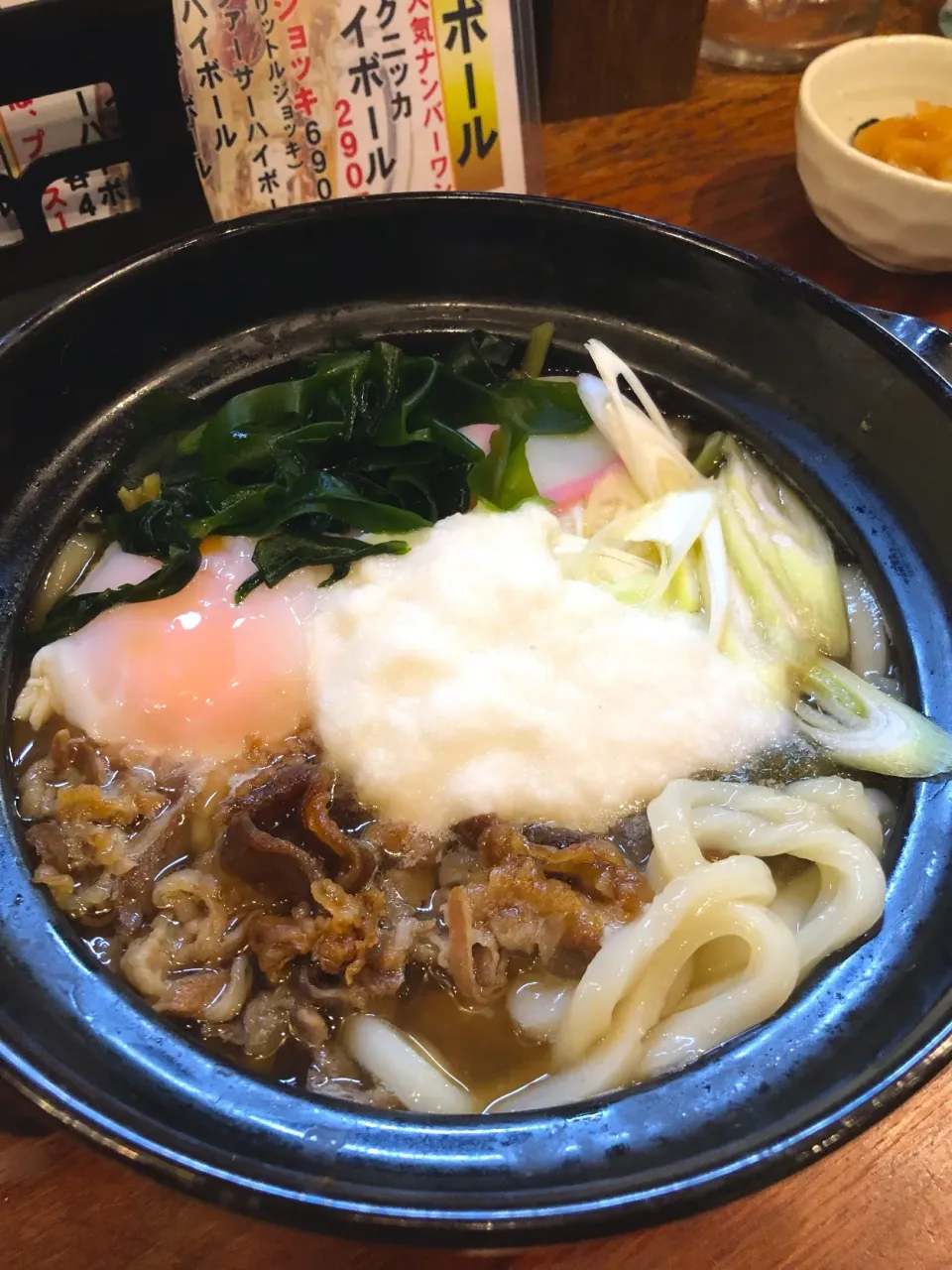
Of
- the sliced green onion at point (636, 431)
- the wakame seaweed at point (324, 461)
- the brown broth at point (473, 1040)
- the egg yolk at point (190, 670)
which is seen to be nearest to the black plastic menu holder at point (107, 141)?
the wakame seaweed at point (324, 461)

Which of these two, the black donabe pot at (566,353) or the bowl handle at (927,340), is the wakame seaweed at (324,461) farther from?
the bowl handle at (927,340)

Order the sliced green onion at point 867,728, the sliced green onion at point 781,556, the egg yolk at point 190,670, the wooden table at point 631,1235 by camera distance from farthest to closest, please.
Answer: the sliced green onion at point 781,556 → the egg yolk at point 190,670 → the sliced green onion at point 867,728 → the wooden table at point 631,1235

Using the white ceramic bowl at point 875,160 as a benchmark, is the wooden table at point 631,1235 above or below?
below

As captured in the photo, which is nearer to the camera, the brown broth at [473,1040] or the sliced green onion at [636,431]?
the brown broth at [473,1040]

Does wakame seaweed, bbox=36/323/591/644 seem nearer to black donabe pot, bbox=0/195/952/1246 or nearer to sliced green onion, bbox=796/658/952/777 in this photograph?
black donabe pot, bbox=0/195/952/1246

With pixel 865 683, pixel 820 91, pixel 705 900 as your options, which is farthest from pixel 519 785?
pixel 820 91

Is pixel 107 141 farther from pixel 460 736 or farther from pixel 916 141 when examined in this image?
pixel 916 141
